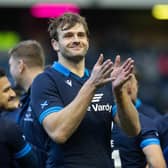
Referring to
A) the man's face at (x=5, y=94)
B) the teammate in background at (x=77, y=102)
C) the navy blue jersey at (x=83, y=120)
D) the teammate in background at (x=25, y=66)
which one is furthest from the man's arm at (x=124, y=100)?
the teammate in background at (x=25, y=66)

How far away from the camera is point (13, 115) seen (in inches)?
271

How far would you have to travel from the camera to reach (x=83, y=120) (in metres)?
5.14

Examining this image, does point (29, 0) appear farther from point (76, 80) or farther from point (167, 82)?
point (76, 80)

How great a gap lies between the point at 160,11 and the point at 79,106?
14.0m

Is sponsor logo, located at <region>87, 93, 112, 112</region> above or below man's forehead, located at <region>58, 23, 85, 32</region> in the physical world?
below

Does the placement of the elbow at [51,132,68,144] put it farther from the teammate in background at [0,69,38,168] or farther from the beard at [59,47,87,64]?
the beard at [59,47,87,64]

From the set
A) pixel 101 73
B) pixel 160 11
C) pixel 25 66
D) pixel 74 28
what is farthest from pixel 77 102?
pixel 160 11

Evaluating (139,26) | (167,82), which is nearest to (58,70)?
(167,82)

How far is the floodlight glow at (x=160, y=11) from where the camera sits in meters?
17.9

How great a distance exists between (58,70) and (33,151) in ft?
2.43

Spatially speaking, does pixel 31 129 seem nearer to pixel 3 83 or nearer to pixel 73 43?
pixel 3 83

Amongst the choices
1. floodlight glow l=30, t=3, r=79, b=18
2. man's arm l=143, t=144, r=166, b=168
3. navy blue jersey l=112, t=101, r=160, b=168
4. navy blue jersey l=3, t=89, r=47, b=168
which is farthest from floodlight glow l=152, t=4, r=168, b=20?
man's arm l=143, t=144, r=166, b=168

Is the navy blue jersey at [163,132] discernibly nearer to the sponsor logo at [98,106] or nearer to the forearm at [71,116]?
the sponsor logo at [98,106]

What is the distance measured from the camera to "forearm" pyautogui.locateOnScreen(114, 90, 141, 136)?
5095 mm
